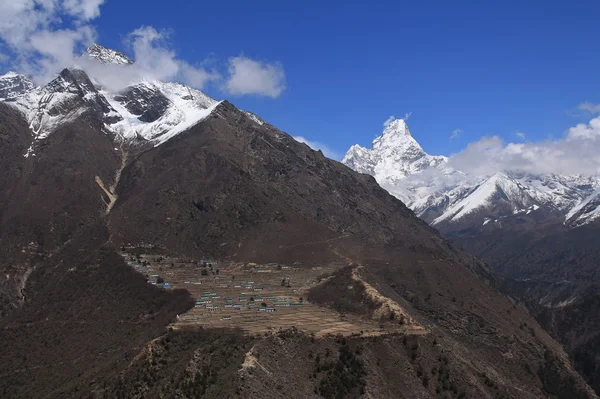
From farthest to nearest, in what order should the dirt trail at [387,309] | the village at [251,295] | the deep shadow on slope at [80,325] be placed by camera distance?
the dirt trail at [387,309] < the village at [251,295] < the deep shadow on slope at [80,325]

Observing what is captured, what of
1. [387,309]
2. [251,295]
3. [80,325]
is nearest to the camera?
[387,309]

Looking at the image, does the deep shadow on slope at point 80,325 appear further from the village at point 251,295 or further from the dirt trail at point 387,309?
the dirt trail at point 387,309

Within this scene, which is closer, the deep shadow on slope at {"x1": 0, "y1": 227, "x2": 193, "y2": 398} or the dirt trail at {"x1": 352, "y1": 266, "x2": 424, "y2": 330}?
the deep shadow on slope at {"x1": 0, "y1": 227, "x2": 193, "y2": 398}

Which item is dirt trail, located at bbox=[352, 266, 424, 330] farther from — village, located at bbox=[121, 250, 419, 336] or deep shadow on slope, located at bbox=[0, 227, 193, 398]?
deep shadow on slope, located at bbox=[0, 227, 193, 398]

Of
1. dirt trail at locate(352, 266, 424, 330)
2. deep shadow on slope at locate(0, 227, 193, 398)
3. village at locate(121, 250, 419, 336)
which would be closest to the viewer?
deep shadow on slope at locate(0, 227, 193, 398)

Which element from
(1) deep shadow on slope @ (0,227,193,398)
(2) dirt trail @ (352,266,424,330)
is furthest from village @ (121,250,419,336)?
(1) deep shadow on slope @ (0,227,193,398)

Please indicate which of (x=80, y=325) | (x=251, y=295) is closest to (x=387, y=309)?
(x=251, y=295)

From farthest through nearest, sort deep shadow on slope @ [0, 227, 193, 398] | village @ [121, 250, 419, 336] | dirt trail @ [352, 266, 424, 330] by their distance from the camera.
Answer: dirt trail @ [352, 266, 424, 330]
village @ [121, 250, 419, 336]
deep shadow on slope @ [0, 227, 193, 398]

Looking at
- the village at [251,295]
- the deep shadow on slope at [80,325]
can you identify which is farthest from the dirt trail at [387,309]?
the deep shadow on slope at [80,325]

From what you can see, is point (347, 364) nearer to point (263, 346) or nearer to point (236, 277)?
point (263, 346)

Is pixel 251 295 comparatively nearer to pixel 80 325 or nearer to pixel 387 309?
pixel 387 309
